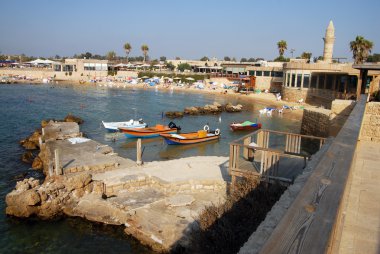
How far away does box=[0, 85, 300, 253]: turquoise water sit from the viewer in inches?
458

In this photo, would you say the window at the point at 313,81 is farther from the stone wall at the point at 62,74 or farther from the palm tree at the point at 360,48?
the stone wall at the point at 62,74

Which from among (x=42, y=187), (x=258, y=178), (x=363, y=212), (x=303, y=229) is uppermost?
(x=303, y=229)

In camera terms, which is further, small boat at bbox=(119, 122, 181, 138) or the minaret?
the minaret

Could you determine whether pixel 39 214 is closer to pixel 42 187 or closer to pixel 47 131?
pixel 42 187

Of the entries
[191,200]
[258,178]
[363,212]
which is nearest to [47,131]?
[191,200]

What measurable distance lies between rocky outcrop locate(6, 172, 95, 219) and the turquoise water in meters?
0.43

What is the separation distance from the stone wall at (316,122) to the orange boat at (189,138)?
28.1 feet

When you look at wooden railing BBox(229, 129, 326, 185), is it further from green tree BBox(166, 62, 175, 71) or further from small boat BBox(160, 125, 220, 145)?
green tree BBox(166, 62, 175, 71)

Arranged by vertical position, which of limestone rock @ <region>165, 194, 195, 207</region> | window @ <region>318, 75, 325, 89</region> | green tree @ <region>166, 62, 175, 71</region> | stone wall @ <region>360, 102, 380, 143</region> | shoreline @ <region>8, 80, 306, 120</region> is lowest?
limestone rock @ <region>165, 194, 195, 207</region>

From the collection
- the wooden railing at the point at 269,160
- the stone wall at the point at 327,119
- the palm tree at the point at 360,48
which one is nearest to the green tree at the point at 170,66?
the palm tree at the point at 360,48

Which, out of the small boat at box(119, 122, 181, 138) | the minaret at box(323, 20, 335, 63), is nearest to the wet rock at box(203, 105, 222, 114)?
the small boat at box(119, 122, 181, 138)

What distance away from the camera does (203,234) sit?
924 centimetres

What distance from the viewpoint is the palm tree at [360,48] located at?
50.7 m

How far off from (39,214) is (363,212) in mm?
11891
